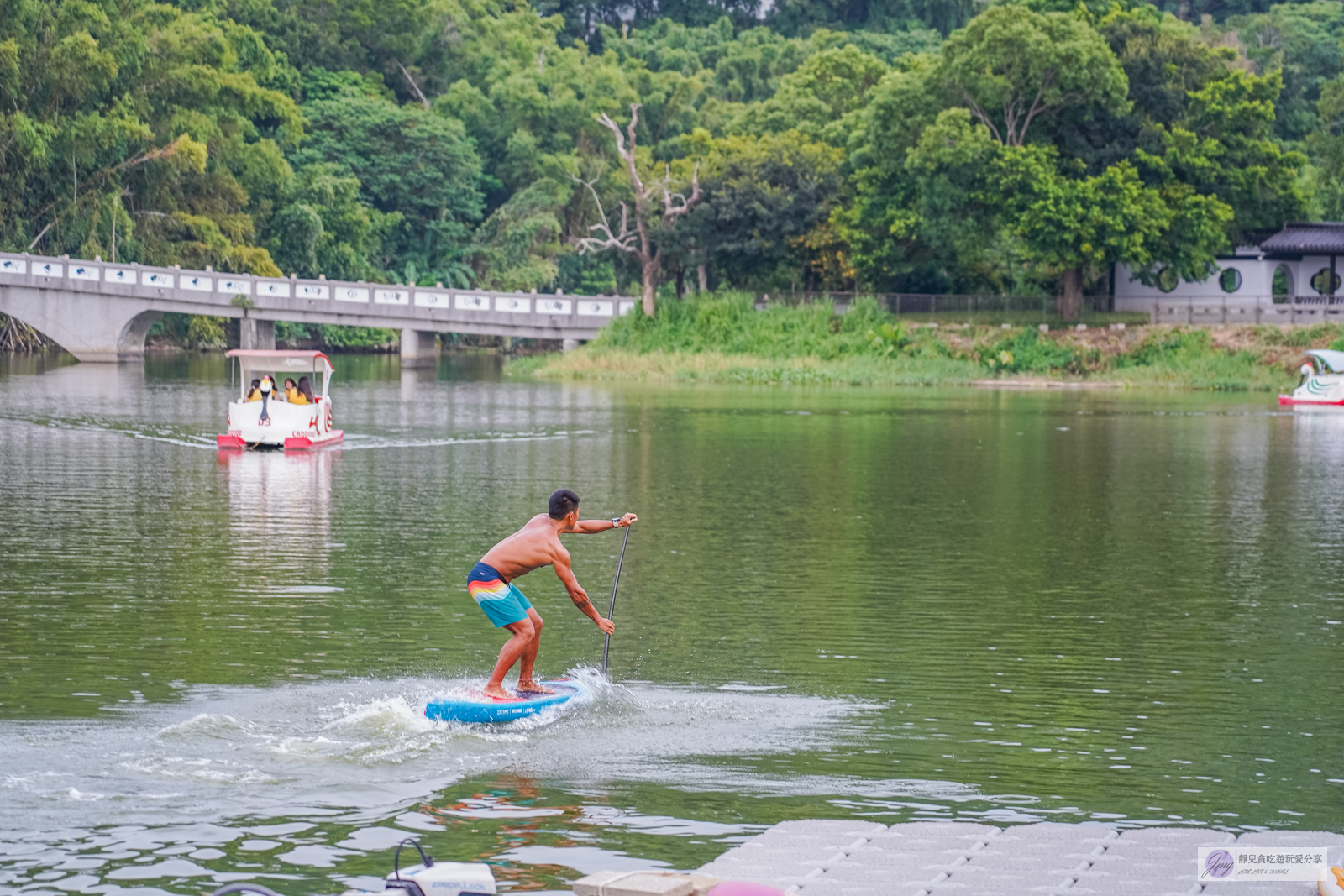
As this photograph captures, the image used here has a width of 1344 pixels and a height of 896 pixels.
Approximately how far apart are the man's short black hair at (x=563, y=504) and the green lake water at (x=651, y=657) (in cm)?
143

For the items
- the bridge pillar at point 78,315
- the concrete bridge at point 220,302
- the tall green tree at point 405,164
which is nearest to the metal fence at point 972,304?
the concrete bridge at point 220,302

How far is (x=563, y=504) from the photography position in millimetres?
11969

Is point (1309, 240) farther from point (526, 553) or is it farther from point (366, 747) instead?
point (366, 747)

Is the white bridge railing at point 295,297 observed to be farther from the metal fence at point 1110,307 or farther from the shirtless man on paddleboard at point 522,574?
the shirtless man on paddleboard at point 522,574

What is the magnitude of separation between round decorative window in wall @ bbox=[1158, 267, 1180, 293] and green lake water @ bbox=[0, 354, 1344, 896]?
34.7 metres

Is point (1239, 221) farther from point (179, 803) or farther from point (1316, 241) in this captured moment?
point (179, 803)

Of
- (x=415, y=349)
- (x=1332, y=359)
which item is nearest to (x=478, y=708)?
(x=1332, y=359)

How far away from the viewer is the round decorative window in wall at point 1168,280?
64.4 metres

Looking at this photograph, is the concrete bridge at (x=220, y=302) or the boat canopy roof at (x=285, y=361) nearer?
the boat canopy roof at (x=285, y=361)

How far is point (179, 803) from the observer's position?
32.2 feet

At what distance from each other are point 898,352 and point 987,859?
5507 cm

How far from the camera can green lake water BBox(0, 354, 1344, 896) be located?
9.70 metres

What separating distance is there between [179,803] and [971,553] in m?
12.2

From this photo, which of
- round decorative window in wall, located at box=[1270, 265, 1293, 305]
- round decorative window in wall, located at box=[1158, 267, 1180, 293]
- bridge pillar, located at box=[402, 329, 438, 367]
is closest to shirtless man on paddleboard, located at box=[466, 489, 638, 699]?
round decorative window in wall, located at box=[1158, 267, 1180, 293]
